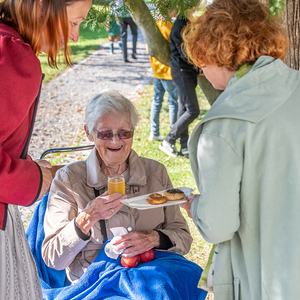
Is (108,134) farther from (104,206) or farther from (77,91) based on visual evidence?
(77,91)

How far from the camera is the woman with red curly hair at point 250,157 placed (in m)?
1.42

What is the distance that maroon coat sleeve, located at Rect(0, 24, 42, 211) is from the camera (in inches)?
53.7

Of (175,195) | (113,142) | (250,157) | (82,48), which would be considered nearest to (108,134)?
(113,142)

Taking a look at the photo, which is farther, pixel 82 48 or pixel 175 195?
pixel 82 48

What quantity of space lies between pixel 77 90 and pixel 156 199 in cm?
937

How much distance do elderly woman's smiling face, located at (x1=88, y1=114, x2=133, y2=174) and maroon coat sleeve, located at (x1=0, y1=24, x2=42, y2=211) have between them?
1034 mm

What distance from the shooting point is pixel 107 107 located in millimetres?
2588

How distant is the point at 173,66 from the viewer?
5113 mm

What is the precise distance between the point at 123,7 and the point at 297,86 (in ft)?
5.88

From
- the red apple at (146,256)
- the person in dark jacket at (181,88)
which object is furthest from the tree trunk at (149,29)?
the red apple at (146,256)

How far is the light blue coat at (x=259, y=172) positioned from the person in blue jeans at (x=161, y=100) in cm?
509

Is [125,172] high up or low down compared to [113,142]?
down

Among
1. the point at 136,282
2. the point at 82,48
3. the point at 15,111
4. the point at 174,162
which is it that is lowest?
the point at 174,162

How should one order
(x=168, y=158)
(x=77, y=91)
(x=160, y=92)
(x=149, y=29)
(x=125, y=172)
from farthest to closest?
(x=77, y=91), (x=160, y=92), (x=168, y=158), (x=149, y=29), (x=125, y=172)
